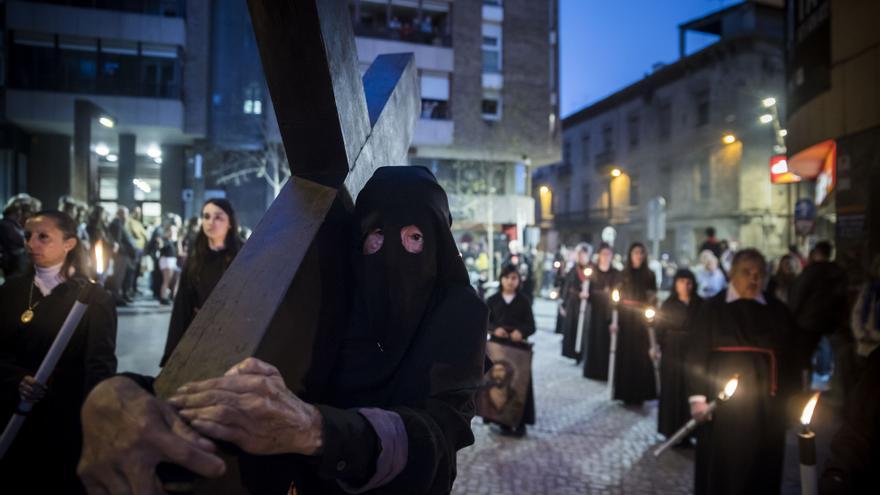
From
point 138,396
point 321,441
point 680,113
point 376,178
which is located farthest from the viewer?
point 680,113

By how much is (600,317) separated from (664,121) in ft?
110

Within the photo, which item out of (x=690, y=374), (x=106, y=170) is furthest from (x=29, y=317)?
(x=106, y=170)

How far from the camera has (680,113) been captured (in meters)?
36.9

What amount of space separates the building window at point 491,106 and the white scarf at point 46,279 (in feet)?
94.1

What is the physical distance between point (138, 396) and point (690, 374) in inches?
175

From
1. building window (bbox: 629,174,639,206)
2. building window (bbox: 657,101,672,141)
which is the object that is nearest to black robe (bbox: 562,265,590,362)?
building window (bbox: 657,101,672,141)

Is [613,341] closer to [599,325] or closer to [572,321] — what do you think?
[599,325]

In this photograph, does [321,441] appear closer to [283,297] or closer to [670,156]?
[283,297]

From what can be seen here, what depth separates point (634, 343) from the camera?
28.6ft

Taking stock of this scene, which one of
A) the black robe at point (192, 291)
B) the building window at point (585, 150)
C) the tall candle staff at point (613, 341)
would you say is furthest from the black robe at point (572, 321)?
the building window at point (585, 150)

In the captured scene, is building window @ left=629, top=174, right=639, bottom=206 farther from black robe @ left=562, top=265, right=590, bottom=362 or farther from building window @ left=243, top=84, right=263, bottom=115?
black robe @ left=562, top=265, right=590, bottom=362

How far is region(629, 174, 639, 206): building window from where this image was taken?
42250mm

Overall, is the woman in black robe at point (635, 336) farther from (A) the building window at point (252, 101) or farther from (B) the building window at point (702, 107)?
(B) the building window at point (702, 107)

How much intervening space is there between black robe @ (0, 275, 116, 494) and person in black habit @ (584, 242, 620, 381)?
26.7 ft
